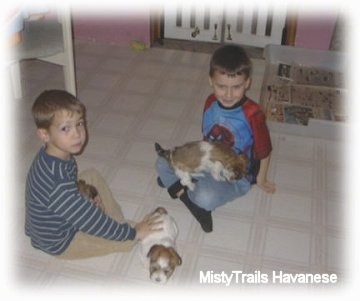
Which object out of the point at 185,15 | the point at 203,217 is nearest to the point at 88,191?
the point at 203,217

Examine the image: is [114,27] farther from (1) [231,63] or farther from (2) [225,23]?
(1) [231,63]

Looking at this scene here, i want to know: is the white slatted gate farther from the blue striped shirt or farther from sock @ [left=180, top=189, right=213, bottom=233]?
the blue striped shirt

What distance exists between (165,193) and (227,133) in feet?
1.44

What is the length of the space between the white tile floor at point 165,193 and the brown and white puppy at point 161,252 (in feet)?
0.29

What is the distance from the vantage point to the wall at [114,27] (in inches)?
143

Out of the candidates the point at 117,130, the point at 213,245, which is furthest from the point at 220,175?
the point at 117,130

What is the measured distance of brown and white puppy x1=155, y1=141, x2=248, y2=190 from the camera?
1946 millimetres

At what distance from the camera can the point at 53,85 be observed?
3.10 meters

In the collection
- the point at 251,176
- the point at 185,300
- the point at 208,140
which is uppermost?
the point at 208,140

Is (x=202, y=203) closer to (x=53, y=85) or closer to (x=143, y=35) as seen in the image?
(x=53, y=85)

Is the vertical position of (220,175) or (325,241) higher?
(220,175)

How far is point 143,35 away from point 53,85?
0.90 meters

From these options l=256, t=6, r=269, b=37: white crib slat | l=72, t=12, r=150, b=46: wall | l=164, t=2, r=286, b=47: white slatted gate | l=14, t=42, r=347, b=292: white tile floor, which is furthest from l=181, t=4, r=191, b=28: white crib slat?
l=256, t=6, r=269, b=37: white crib slat

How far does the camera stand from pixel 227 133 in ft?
6.77
